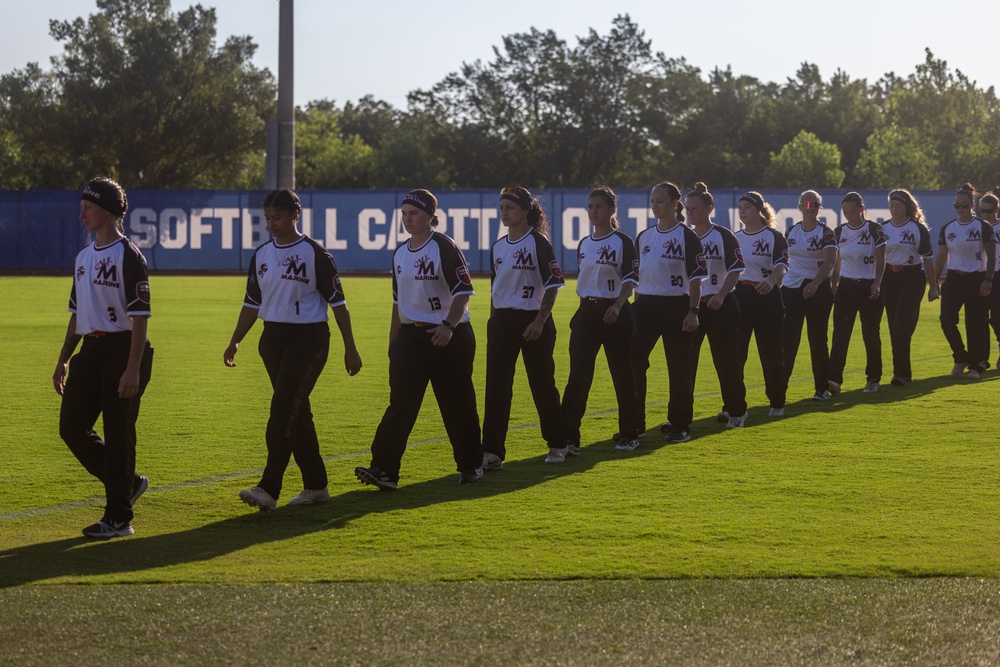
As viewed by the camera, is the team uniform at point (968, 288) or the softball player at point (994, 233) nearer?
the team uniform at point (968, 288)

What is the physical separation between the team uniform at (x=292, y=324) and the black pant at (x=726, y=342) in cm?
410

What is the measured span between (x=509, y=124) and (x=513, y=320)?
244 feet

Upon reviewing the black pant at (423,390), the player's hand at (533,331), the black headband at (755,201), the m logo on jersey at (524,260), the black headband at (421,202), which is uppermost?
the black headband at (755,201)

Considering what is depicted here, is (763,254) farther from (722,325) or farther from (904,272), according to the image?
(904,272)

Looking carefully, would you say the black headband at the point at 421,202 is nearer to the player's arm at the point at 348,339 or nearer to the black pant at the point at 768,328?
the player's arm at the point at 348,339

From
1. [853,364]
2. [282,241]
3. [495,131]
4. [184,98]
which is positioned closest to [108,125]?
[184,98]

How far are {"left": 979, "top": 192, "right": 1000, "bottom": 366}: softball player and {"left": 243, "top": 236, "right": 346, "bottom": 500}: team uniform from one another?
967 cm

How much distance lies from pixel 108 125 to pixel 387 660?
66439mm

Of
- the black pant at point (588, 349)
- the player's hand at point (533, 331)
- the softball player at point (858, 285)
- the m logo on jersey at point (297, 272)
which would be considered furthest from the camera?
the softball player at point (858, 285)

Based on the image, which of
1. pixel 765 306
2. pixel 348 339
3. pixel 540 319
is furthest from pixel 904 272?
pixel 348 339

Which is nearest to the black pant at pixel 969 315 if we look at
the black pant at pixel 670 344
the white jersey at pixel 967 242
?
the white jersey at pixel 967 242

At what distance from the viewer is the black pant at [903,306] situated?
46.0ft

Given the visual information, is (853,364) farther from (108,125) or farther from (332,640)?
(108,125)

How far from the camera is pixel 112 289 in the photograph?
268 inches
